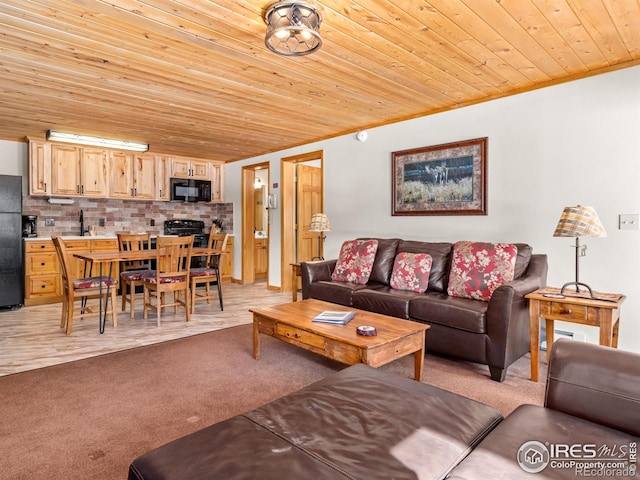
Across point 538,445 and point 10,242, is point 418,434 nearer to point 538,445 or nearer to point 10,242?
point 538,445

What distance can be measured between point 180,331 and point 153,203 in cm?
348

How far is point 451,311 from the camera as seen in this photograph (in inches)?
117

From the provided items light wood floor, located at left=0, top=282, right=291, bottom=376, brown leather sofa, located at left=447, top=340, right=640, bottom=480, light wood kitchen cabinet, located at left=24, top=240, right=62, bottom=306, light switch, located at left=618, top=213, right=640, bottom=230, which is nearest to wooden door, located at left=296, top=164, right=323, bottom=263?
light wood floor, located at left=0, top=282, right=291, bottom=376

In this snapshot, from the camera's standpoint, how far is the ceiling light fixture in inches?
83.7

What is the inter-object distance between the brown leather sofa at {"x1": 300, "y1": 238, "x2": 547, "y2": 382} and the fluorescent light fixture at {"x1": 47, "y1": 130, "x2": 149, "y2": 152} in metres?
3.57

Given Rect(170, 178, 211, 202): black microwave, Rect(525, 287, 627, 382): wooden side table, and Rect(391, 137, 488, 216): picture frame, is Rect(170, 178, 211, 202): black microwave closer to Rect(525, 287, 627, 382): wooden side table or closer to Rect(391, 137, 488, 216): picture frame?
Rect(391, 137, 488, 216): picture frame

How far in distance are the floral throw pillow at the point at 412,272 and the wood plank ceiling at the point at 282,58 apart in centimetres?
155

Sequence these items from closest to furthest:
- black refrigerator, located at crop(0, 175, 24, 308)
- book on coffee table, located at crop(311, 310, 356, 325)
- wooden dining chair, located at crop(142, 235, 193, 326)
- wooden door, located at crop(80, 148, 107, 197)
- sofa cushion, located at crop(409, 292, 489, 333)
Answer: book on coffee table, located at crop(311, 310, 356, 325), sofa cushion, located at crop(409, 292, 489, 333), wooden dining chair, located at crop(142, 235, 193, 326), black refrigerator, located at crop(0, 175, 24, 308), wooden door, located at crop(80, 148, 107, 197)

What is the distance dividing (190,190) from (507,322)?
18.1 feet

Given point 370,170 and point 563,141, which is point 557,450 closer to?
point 563,141

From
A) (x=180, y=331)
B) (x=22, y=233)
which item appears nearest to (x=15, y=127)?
(x=22, y=233)

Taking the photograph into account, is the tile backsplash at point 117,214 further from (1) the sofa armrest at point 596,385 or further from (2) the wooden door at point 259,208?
(1) the sofa armrest at point 596,385

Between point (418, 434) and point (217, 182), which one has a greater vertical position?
point (217, 182)

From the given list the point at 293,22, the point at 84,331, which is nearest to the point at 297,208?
the point at 84,331
